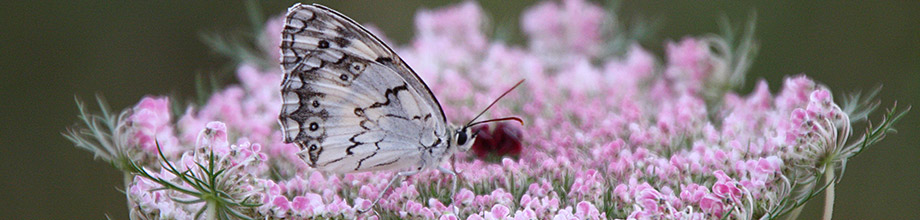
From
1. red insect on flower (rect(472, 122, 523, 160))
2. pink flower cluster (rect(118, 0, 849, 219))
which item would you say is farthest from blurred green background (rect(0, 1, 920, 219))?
red insect on flower (rect(472, 122, 523, 160))

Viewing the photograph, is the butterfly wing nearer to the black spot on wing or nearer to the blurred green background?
the black spot on wing

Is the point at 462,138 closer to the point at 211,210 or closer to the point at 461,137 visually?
the point at 461,137

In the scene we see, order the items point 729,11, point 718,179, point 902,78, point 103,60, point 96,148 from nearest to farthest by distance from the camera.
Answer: point 718,179, point 96,148, point 902,78, point 729,11, point 103,60

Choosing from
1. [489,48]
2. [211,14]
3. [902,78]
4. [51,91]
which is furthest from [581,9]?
[51,91]

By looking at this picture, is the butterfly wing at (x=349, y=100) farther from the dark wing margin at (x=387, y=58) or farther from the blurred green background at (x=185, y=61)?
the blurred green background at (x=185, y=61)

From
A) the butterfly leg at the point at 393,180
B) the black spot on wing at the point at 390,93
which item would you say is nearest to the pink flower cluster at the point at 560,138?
the butterfly leg at the point at 393,180

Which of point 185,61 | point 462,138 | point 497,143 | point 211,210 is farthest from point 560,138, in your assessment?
point 185,61

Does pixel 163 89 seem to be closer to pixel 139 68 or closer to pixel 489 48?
pixel 139 68
